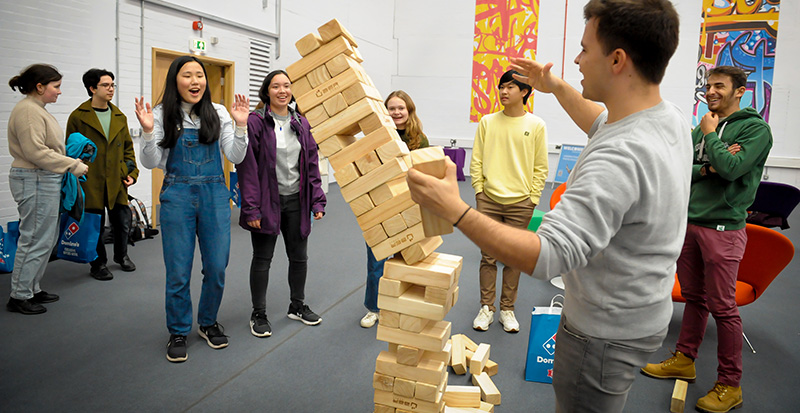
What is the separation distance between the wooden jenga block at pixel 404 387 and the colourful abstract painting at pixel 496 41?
10671 mm

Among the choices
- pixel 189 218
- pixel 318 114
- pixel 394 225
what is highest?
pixel 318 114

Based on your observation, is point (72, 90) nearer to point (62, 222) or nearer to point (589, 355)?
point (62, 222)

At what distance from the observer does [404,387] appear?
6.76 ft

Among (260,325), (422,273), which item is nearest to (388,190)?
(422,273)

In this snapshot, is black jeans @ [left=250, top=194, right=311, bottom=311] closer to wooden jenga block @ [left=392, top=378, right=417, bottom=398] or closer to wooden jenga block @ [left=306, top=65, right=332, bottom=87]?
wooden jenga block @ [left=306, top=65, right=332, bottom=87]

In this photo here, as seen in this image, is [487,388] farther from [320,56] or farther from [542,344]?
[320,56]

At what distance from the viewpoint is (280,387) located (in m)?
2.89

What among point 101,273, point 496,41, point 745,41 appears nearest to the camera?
point 101,273

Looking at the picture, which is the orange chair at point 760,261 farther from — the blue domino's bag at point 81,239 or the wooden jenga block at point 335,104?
the blue domino's bag at point 81,239

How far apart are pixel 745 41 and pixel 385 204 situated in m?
11.3

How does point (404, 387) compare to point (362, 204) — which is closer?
point (362, 204)

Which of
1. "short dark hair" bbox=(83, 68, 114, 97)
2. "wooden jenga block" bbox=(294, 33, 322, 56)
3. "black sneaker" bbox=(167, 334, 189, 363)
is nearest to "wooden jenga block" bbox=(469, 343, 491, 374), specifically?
"black sneaker" bbox=(167, 334, 189, 363)

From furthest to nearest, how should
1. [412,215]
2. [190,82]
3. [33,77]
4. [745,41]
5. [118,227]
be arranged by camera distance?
1. [745,41]
2. [118,227]
3. [33,77]
4. [190,82]
5. [412,215]

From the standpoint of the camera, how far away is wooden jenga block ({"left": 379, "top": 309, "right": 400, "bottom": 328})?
2.02 metres
